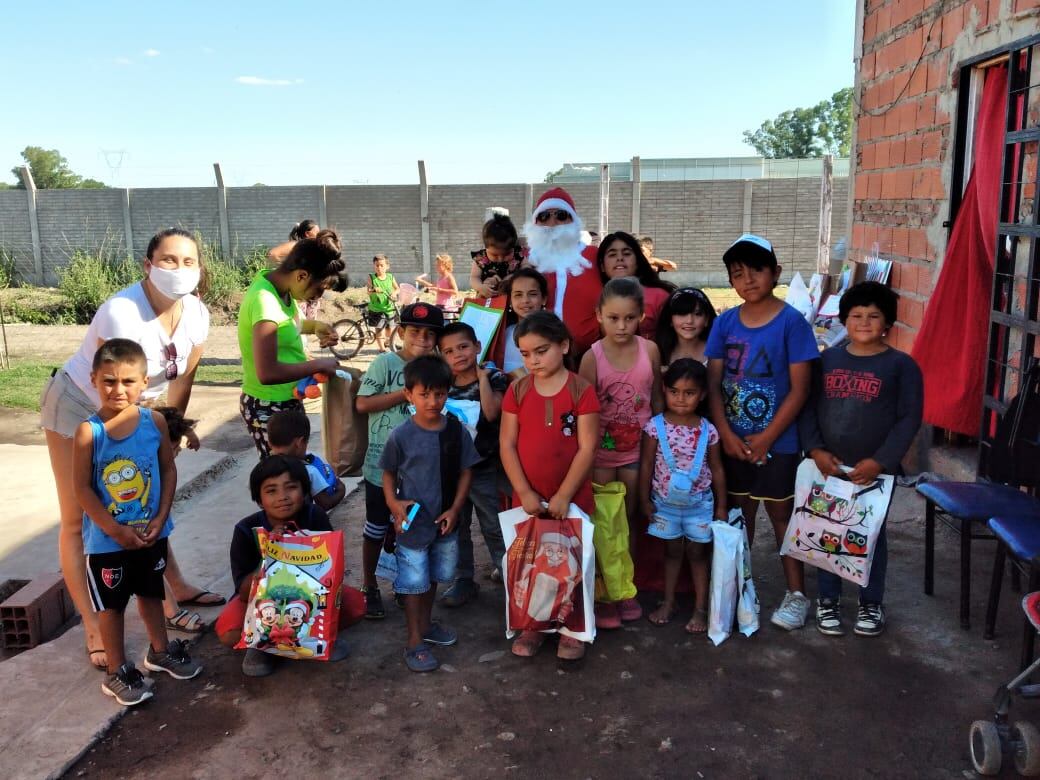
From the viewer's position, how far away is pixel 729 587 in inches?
141

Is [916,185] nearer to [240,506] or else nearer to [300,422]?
[300,422]

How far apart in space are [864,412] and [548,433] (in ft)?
4.40

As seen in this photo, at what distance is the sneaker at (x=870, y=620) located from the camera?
3.56 meters

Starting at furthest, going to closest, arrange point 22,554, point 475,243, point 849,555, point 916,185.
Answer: point 475,243 → point 916,185 → point 22,554 → point 849,555

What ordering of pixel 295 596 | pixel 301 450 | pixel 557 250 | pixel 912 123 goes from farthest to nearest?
1. pixel 912 123
2. pixel 557 250
3. pixel 301 450
4. pixel 295 596

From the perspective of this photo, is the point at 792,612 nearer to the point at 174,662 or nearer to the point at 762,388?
the point at 762,388

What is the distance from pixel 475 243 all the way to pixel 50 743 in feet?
59.1

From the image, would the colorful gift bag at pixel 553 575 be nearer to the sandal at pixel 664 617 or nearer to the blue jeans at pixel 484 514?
the sandal at pixel 664 617

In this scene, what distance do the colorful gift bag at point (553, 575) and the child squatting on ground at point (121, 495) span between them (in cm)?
140

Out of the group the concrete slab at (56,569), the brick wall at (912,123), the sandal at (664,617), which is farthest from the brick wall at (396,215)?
the sandal at (664,617)

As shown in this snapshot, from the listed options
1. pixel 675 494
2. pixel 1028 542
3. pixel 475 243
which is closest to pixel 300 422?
pixel 675 494

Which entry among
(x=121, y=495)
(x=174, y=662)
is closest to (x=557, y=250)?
(x=121, y=495)

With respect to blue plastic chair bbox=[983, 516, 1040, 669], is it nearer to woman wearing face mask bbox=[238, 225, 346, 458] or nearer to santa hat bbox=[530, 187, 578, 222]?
santa hat bbox=[530, 187, 578, 222]

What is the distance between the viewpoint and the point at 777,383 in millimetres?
3650
